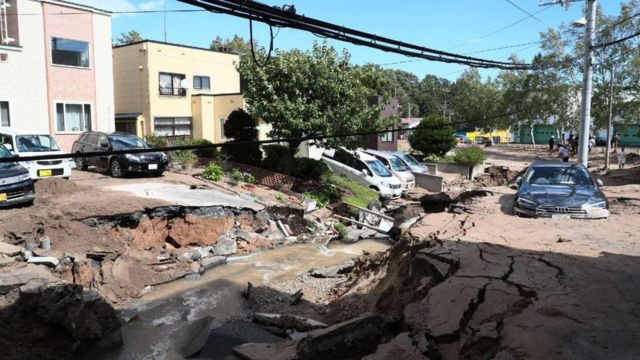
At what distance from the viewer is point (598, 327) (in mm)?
5004

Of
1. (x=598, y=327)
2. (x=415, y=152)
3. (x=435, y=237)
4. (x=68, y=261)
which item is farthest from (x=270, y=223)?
(x=415, y=152)

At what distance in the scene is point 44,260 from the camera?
1085 cm

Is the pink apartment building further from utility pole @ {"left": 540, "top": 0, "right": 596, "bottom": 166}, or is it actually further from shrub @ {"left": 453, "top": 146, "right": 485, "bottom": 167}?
utility pole @ {"left": 540, "top": 0, "right": 596, "bottom": 166}

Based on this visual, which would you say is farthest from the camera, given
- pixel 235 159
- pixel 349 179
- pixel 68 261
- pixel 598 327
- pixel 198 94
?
pixel 198 94

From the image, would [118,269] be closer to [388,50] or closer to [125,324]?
[125,324]

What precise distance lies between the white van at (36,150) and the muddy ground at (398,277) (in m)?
0.85

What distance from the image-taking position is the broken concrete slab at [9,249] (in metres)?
10.6

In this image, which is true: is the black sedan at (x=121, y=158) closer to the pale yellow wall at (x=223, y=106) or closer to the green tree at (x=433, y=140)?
the pale yellow wall at (x=223, y=106)

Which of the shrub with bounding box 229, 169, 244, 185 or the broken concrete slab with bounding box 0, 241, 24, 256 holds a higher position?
the shrub with bounding box 229, 169, 244, 185

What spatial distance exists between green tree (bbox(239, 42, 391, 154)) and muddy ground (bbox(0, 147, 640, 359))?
4034 millimetres

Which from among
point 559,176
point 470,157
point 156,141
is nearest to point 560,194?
point 559,176

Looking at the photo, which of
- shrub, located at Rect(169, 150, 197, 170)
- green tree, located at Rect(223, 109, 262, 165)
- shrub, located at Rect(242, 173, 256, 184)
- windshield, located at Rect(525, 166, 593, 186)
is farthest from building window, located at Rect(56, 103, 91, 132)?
windshield, located at Rect(525, 166, 593, 186)

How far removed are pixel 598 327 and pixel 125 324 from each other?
827cm

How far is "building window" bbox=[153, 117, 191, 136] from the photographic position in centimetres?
2723
